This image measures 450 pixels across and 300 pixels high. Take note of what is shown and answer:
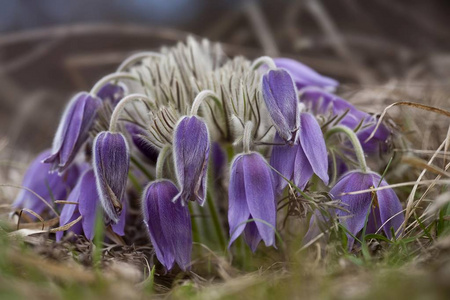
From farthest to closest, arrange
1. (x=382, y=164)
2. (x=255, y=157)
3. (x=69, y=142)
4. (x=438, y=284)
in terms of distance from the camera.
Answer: (x=382, y=164) < (x=69, y=142) < (x=255, y=157) < (x=438, y=284)

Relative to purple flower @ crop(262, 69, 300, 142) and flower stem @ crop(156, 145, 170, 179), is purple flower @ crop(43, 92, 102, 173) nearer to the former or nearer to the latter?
flower stem @ crop(156, 145, 170, 179)

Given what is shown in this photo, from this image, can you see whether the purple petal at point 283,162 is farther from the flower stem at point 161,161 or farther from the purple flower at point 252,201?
the flower stem at point 161,161

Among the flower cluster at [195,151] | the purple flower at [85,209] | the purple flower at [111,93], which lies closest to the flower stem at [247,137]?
the flower cluster at [195,151]

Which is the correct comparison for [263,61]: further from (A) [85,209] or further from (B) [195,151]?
(A) [85,209]

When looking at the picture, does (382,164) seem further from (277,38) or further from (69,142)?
(277,38)

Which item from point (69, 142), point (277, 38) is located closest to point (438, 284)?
point (69, 142)

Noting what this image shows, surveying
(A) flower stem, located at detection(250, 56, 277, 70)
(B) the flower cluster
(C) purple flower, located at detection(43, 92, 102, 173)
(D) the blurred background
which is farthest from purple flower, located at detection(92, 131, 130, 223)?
(D) the blurred background
